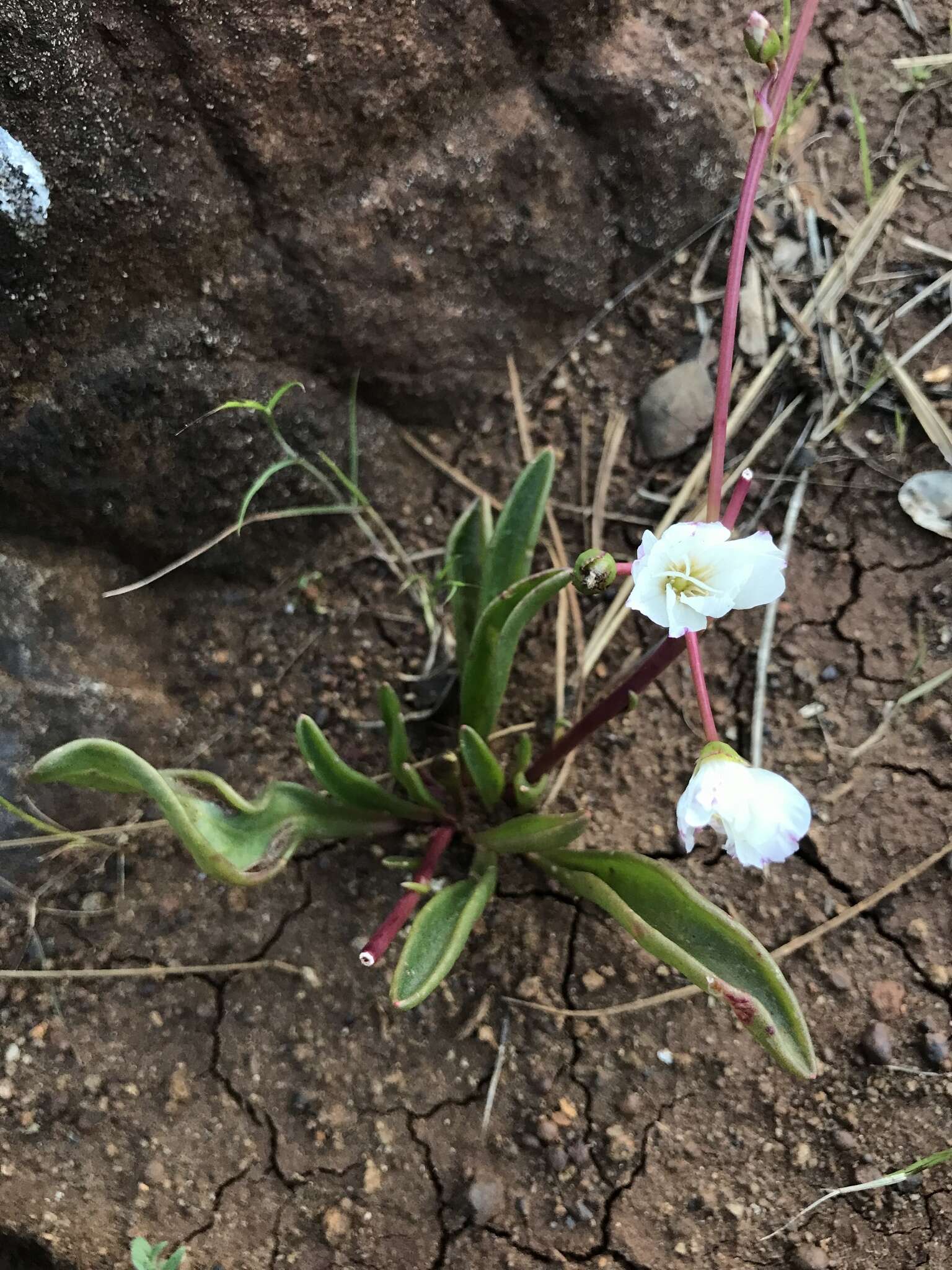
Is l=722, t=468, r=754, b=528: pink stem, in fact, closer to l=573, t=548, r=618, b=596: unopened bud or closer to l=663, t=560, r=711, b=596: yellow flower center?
l=663, t=560, r=711, b=596: yellow flower center

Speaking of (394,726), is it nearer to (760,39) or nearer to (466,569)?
(466,569)

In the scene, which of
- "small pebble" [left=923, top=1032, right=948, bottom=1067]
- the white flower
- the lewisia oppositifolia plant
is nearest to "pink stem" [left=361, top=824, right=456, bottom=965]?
the lewisia oppositifolia plant

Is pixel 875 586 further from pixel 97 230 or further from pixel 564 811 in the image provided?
pixel 97 230

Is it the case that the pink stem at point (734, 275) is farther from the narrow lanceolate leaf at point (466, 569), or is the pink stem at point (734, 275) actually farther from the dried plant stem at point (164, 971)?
the dried plant stem at point (164, 971)

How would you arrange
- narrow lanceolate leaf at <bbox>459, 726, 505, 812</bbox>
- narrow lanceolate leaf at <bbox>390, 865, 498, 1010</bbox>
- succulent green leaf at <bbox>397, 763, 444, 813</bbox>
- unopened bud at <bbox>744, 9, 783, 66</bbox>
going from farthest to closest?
1. succulent green leaf at <bbox>397, 763, 444, 813</bbox>
2. narrow lanceolate leaf at <bbox>459, 726, 505, 812</bbox>
3. narrow lanceolate leaf at <bbox>390, 865, 498, 1010</bbox>
4. unopened bud at <bbox>744, 9, 783, 66</bbox>

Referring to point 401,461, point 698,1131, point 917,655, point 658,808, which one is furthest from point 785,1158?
point 401,461
